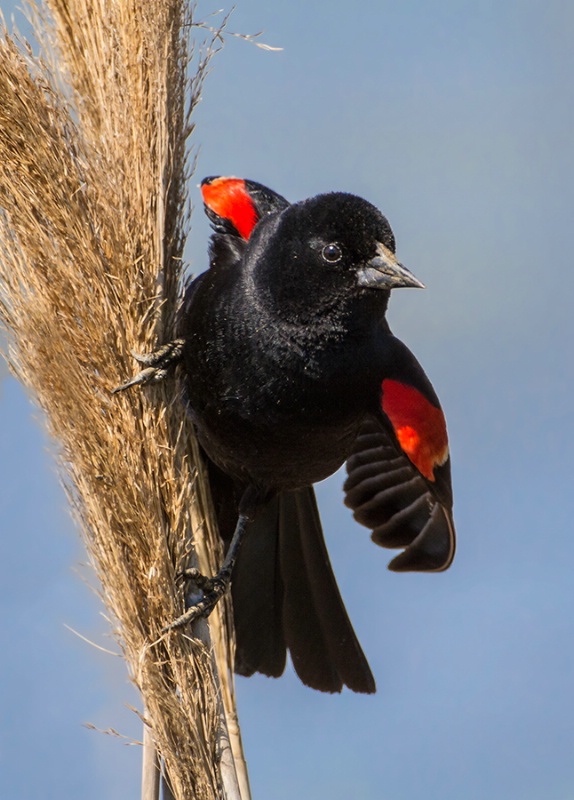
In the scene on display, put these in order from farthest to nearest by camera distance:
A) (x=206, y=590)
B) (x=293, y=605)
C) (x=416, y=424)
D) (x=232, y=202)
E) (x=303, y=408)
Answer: (x=293, y=605) → (x=232, y=202) → (x=416, y=424) → (x=303, y=408) → (x=206, y=590)

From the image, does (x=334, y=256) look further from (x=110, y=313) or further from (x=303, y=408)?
(x=110, y=313)

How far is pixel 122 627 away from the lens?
80.5 inches

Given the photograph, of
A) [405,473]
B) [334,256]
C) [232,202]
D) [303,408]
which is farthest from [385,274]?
[405,473]

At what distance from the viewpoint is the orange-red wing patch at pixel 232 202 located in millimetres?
2818

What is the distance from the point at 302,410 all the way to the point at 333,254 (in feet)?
1.29

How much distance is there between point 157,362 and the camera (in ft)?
7.46

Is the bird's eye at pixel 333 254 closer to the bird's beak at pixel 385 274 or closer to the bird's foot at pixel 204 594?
the bird's beak at pixel 385 274

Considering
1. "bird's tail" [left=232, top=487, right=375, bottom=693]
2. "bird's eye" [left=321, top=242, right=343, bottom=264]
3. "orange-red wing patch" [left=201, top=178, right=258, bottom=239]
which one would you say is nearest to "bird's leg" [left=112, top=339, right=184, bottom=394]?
"bird's eye" [left=321, top=242, right=343, bottom=264]

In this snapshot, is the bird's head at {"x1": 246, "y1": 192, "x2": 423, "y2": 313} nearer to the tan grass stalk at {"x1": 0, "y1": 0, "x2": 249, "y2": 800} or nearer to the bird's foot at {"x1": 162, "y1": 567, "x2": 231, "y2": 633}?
the tan grass stalk at {"x1": 0, "y1": 0, "x2": 249, "y2": 800}

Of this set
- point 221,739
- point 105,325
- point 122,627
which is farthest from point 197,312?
point 221,739

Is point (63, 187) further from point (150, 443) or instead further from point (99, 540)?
point (99, 540)

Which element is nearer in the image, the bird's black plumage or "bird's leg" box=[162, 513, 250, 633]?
"bird's leg" box=[162, 513, 250, 633]

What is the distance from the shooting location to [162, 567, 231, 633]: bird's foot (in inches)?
82.7

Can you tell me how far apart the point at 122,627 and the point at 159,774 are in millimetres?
321
